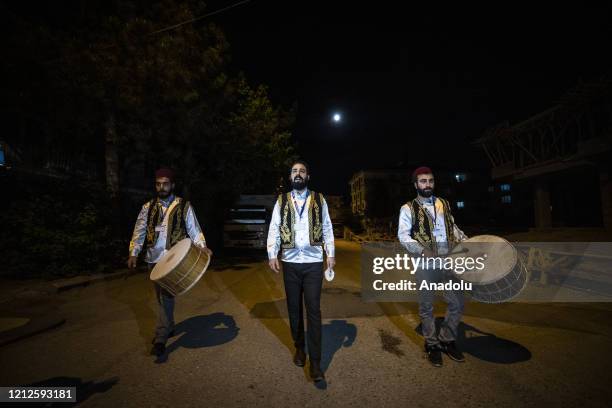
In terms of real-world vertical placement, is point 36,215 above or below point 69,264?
above

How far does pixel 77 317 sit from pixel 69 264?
4.28m

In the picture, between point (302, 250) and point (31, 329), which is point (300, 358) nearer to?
point (302, 250)

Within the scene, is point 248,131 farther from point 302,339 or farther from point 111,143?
point 302,339

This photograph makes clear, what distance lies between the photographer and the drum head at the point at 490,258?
3.47 meters

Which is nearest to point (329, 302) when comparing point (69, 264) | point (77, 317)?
point (77, 317)

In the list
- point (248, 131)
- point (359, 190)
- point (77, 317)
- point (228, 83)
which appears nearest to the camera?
point (77, 317)

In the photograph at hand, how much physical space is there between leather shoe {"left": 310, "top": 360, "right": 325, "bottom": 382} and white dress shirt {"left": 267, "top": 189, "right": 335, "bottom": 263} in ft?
3.39

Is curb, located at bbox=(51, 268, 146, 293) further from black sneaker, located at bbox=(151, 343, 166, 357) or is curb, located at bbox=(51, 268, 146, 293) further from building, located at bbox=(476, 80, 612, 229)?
building, located at bbox=(476, 80, 612, 229)

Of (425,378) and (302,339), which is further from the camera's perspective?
(302,339)

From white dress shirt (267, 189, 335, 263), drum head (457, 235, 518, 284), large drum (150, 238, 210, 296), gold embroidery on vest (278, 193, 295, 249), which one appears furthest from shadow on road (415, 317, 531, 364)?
large drum (150, 238, 210, 296)

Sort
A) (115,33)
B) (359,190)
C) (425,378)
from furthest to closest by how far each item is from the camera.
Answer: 1. (359,190)
2. (115,33)
3. (425,378)

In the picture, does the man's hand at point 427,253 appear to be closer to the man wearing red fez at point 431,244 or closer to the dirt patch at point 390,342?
the man wearing red fez at point 431,244

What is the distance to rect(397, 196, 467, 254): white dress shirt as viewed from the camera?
3.65m

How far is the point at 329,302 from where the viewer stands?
6.44 metres
